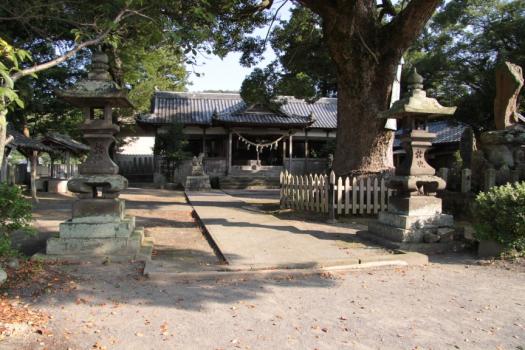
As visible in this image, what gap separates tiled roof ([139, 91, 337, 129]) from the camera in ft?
89.8

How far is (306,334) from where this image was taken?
13.2ft

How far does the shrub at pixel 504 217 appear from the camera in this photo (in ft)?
21.8

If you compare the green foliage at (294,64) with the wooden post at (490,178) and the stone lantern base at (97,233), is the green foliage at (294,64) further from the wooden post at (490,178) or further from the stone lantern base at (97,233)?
the stone lantern base at (97,233)

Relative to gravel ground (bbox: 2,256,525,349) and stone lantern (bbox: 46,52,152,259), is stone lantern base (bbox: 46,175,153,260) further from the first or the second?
gravel ground (bbox: 2,256,525,349)

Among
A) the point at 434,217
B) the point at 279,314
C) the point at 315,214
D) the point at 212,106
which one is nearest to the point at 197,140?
the point at 212,106

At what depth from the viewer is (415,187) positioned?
8133mm

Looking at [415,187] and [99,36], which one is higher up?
[99,36]

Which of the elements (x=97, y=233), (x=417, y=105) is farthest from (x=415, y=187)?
(x=97, y=233)

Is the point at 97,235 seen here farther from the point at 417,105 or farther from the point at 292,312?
the point at 417,105

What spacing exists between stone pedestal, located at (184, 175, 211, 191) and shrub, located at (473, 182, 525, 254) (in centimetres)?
1773

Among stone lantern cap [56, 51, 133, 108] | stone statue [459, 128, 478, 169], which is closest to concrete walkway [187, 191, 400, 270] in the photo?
stone lantern cap [56, 51, 133, 108]

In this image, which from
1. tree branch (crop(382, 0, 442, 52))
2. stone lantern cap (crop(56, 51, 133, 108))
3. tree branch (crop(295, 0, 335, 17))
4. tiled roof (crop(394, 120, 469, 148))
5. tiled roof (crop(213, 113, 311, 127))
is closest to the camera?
stone lantern cap (crop(56, 51, 133, 108))

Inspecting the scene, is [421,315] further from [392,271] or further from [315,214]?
[315,214]

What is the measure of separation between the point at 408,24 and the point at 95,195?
912 centimetres
